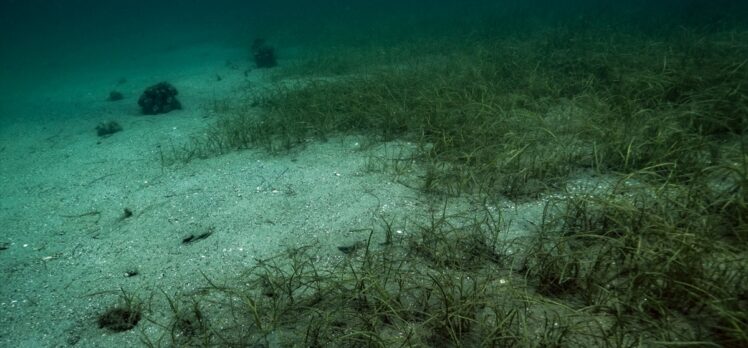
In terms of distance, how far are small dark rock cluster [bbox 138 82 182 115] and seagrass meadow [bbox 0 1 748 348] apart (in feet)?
12.0

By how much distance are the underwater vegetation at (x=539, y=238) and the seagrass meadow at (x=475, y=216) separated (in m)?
0.02

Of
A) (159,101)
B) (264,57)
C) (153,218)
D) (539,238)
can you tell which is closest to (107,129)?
(159,101)

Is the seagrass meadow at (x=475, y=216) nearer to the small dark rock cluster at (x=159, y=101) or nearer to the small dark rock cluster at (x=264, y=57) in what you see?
the small dark rock cluster at (x=159, y=101)

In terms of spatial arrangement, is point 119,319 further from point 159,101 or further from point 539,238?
point 159,101

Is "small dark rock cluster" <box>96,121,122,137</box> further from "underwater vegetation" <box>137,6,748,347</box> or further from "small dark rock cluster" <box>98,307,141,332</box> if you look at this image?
"small dark rock cluster" <box>98,307,141,332</box>

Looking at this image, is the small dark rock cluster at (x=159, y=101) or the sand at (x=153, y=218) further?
the small dark rock cluster at (x=159, y=101)

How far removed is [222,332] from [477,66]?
371 inches

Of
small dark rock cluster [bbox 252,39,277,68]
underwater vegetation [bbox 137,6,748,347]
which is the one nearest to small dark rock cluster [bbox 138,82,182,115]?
underwater vegetation [bbox 137,6,748,347]

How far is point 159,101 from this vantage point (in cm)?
1228

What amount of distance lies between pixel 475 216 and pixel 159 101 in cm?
1244

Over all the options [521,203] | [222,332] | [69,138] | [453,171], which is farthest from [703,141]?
[69,138]

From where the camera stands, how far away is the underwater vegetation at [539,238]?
2.66 metres

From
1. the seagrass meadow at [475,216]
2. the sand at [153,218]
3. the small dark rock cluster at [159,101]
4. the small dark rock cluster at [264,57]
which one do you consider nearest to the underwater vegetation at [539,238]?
the seagrass meadow at [475,216]

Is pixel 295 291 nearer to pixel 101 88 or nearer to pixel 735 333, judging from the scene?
pixel 735 333
